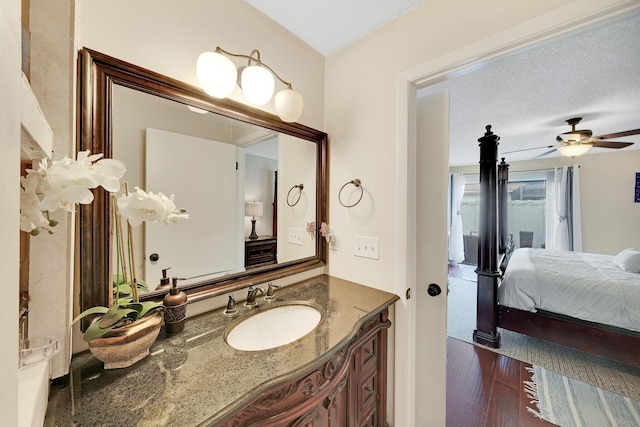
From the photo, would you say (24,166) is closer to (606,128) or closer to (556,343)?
(556,343)

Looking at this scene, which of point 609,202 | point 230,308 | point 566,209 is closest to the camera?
point 230,308

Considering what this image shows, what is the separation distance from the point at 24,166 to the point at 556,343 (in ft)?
11.6

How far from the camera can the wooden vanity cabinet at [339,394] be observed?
667mm

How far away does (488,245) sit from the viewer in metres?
2.27

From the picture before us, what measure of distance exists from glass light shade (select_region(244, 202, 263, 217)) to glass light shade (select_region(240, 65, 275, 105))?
508mm

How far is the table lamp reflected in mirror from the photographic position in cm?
126

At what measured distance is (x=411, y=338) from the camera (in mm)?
1295

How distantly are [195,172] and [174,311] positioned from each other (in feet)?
1.90

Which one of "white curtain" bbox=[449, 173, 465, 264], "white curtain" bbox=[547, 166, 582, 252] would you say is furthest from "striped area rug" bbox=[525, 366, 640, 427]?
"white curtain" bbox=[449, 173, 465, 264]

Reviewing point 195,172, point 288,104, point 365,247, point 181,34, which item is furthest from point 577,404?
point 181,34

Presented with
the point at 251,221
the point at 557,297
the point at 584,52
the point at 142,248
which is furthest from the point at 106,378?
the point at 557,297

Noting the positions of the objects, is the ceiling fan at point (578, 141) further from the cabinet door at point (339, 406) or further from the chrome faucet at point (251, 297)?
the chrome faucet at point (251, 297)

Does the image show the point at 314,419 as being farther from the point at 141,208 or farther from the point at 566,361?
the point at 566,361

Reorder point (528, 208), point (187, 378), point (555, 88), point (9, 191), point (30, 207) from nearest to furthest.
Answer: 1. point (9, 191)
2. point (30, 207)
3. point (187, 378)
4. point (555, 88)
5. point (528, 208)
